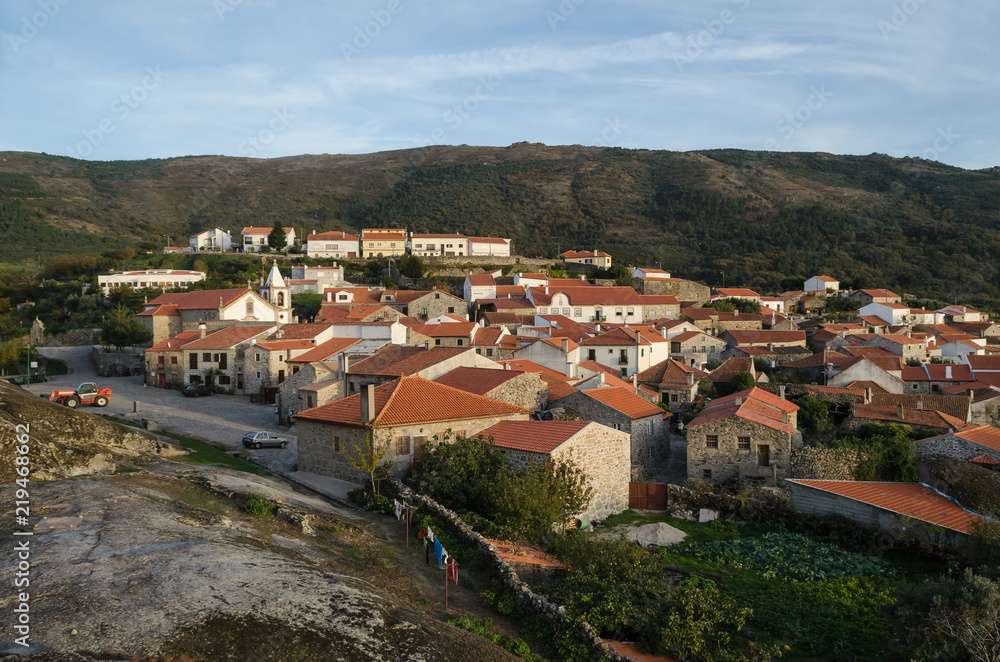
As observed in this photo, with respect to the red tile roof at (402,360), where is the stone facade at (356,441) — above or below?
below

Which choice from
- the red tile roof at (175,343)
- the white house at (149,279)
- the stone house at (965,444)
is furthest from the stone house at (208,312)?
the stone house at (965,444)

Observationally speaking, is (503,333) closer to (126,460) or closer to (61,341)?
(126,460)

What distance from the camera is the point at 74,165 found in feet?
604

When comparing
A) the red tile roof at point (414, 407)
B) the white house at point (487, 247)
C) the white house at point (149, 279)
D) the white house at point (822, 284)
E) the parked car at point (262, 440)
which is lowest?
the parked car at point (262, 440)

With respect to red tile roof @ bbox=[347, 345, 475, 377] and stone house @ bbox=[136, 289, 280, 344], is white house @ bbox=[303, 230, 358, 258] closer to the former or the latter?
stone house @ bbox=[136, 289, 280, 344]

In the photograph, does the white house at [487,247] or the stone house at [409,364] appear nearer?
the stone house at [409,364]

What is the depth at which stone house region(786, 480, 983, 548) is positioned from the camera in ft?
54.6

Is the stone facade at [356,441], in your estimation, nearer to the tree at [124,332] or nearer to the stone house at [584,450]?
the stone house at [584,450]

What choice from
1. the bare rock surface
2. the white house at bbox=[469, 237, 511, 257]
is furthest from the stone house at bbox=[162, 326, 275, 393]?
the white house at bbox=[469, 237, 511, 257]

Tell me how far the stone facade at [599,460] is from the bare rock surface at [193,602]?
7.85 metres

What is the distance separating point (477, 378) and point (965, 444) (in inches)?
675

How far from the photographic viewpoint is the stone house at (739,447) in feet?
76.5

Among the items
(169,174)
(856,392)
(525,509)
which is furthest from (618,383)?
(169,174)

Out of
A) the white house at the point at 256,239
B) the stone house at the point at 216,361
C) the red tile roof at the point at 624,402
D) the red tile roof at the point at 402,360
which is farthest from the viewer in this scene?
the white house at the point at 256,239
